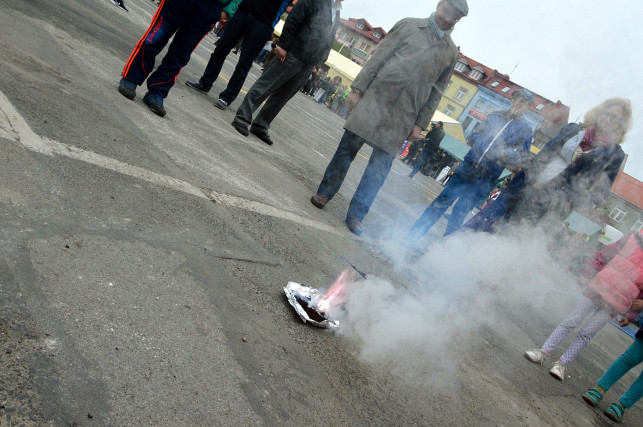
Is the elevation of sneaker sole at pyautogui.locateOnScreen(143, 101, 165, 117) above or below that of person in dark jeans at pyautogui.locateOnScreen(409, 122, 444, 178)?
below

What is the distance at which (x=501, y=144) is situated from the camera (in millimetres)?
4648

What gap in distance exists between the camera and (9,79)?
2.91m

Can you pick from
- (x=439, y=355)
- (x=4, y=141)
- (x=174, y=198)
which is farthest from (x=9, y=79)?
(x=439, y=355)

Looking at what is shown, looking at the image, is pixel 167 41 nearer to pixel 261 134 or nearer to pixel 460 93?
pixel 261 134

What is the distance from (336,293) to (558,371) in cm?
241

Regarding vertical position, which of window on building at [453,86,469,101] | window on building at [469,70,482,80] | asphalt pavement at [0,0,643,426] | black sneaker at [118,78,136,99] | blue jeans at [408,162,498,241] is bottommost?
asphalt pavement at [0,0,643,426]

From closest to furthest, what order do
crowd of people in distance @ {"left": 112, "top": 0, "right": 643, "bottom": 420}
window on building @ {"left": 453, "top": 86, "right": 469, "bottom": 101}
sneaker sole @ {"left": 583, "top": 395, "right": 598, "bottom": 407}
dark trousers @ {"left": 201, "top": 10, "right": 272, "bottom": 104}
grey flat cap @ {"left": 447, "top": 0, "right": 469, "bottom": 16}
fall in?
sneaker sole @ {"left": 583, "top": 395, "right": 598, "bottom": 407} → crowd of people in distance @ {"left": 112, "top": 0, "right": 643, "bottom": 420} → grey flat cap @ {"left": 447, "top": 0, "right": 469, "bottom": 16} → dark trousers @ {"left": 201, "top": 10, "right": 272, "bottom": 104} → window on building @ {"left": 453, "top": 86, "right": 469, "bottom": 101}

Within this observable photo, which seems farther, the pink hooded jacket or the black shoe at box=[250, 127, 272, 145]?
the black shoe at box=[250, 127, 272, 145]

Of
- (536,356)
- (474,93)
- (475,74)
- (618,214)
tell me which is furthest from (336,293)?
(475,74)

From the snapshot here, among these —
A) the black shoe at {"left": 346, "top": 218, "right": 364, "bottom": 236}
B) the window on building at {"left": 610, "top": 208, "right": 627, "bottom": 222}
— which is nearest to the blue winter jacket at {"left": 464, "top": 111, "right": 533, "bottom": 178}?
the black shoe at {"left": 346, "top": 218, "right": 364, "bottom": 236}

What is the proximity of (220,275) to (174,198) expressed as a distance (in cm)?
76

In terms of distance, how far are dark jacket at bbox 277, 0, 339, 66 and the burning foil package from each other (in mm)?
3569

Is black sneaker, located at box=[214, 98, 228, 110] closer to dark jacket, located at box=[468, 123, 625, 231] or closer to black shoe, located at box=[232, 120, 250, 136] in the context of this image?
black shoe, located at box=[232, 120, 250, 136]

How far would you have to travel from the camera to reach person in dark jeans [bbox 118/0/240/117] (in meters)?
3.85
